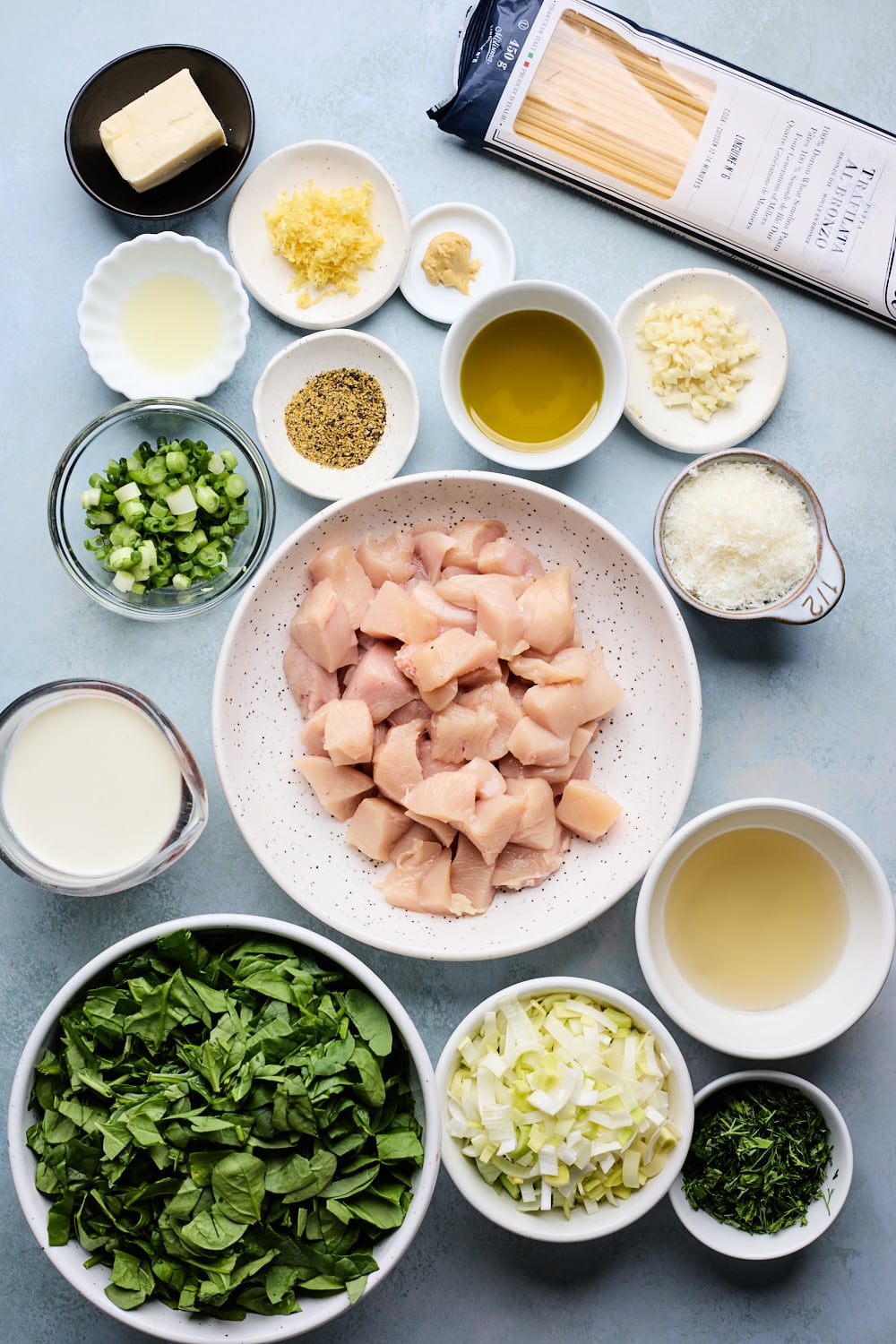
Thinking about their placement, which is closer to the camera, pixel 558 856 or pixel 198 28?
pixel 558 856

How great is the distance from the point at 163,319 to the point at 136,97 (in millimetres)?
545

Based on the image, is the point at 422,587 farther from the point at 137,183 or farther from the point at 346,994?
the point at 137,183

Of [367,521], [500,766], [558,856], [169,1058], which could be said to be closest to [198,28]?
[367,521]

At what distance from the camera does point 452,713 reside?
7.30ft

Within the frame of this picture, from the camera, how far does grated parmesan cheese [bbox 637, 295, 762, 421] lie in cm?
240

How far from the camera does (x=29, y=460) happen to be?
8.16ft

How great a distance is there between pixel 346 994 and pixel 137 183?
195cm

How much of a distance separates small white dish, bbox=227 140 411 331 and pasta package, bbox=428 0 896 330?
0.26m

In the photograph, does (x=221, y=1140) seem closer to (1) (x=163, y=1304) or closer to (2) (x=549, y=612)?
(1) (x=163, y=1304)

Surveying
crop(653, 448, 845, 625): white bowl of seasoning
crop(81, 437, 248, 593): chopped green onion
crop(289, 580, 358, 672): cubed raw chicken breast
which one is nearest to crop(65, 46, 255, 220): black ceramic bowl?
crop(81, 437, 248, 593): chopped green onion

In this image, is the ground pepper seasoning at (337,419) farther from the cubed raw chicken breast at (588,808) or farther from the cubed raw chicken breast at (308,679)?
the cubed raw chicken breast at (588,808)

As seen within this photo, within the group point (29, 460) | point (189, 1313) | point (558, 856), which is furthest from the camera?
point (29, 460)

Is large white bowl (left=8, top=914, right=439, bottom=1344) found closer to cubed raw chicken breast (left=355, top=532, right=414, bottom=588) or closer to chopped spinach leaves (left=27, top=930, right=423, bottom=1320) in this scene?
chopped spinach leaves (left=27, top=930, right=423, bottom=1320)

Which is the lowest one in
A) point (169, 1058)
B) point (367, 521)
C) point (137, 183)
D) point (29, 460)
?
point (169, 1058)
